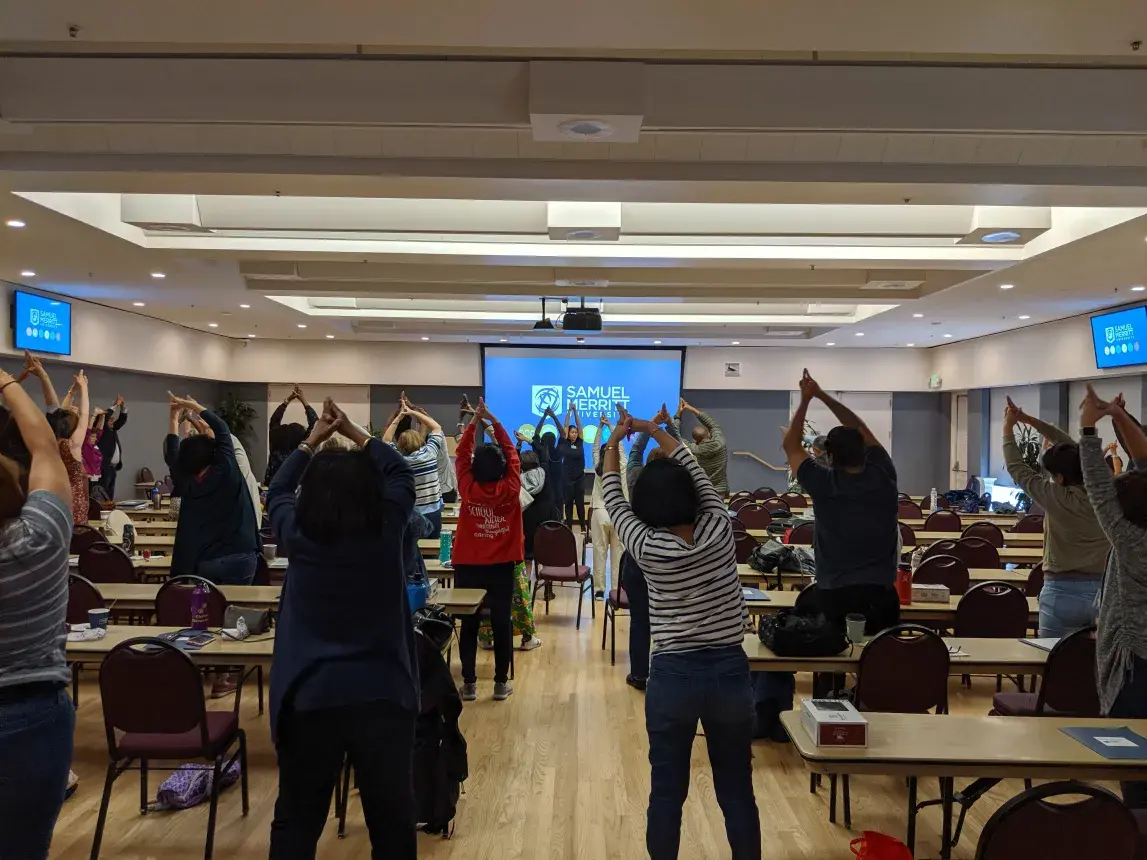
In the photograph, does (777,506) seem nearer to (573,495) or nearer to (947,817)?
(573,495)

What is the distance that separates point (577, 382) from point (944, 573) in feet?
37.0

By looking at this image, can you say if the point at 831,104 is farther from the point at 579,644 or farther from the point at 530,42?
the point at 579,644

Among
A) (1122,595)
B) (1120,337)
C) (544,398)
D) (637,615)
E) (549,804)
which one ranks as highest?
(1120,337)

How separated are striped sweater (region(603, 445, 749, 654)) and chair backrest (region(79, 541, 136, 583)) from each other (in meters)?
4.48

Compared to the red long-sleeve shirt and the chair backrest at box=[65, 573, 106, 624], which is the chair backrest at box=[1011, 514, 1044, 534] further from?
the chair backrest at box=[65, 573, 106, 624]

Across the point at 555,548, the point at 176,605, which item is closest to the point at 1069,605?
the point at 555,548

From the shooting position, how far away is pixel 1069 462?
417cm

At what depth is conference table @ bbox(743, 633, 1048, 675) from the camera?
3.70 metres

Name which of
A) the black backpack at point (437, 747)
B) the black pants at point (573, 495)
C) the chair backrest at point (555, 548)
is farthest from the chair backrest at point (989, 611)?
the black pants at point (573, 495)

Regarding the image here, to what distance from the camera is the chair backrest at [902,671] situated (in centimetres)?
364

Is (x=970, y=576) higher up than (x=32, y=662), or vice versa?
(x=32, y=662)

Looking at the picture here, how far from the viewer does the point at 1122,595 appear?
3059 millimetres

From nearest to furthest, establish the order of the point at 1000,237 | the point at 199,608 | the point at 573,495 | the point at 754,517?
the point at 199,608 < the point at 1000,237 < the point at 754,517 < the point at 573,495

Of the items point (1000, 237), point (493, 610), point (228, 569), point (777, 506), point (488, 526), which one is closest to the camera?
point (228, 569)
